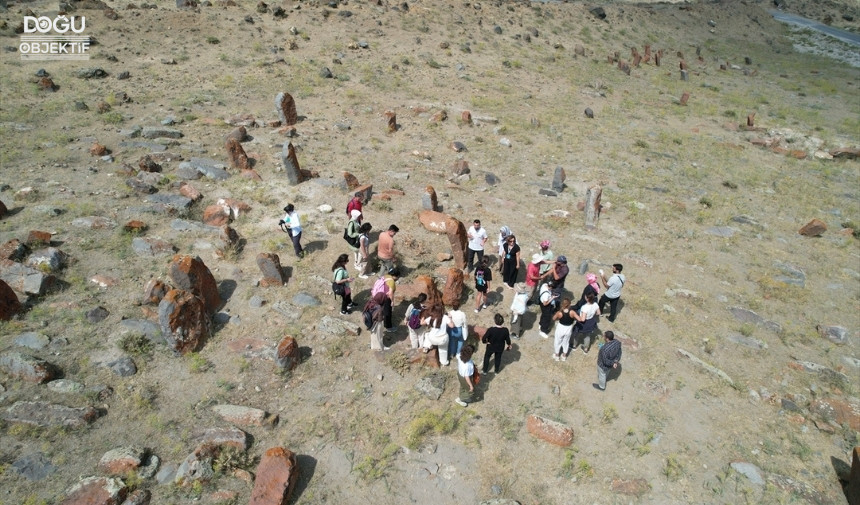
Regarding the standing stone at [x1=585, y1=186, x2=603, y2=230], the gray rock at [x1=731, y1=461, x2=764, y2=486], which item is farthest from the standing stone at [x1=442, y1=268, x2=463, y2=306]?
the standing stone at [x1=585, y1=186, x2=603, y2=230]

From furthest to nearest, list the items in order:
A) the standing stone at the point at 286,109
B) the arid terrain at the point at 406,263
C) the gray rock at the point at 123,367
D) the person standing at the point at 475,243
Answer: the standing stone at the point at 286,109
the person standing at the point at 475,243
the gray rock at the point at 123,367
the arid terrain at the point at 406,263

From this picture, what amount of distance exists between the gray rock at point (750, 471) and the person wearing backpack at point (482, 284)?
5.50m

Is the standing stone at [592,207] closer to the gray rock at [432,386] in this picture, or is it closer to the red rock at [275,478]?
the gray rock at [432,386]

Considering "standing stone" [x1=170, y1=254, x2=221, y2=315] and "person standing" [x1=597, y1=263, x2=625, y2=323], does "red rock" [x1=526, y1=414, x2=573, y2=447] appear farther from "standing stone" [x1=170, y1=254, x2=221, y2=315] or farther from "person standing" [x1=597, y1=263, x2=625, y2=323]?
"standing stone" [x1=170, y1=254, x2=221, y2=315]

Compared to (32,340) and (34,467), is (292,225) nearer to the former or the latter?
(32,340)

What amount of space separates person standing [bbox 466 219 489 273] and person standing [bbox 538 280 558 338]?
6.93 feet

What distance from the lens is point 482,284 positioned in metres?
10.8

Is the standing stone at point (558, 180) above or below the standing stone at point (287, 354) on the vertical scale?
above

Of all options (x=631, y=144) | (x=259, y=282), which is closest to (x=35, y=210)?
(x=259, y=282)

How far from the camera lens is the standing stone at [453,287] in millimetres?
11148

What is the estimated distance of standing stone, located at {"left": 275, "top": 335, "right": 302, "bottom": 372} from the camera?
9.23 meters

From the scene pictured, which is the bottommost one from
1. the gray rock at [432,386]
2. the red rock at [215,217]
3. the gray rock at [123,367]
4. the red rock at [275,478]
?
the gray rock at [123,367]

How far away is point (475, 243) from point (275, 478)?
7.13 metres

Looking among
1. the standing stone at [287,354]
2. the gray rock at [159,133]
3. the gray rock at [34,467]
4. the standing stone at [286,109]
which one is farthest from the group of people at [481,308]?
the gray rock at [159,133]
